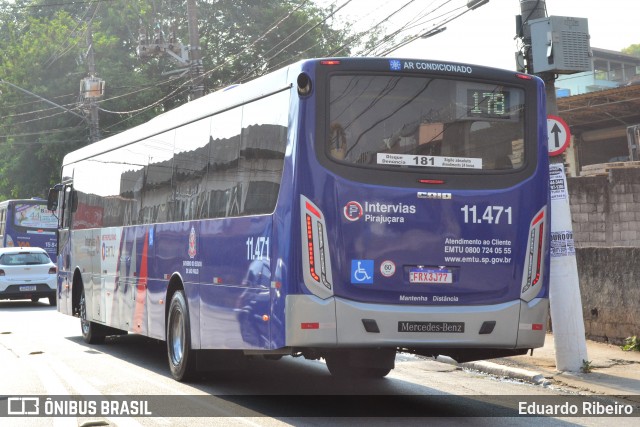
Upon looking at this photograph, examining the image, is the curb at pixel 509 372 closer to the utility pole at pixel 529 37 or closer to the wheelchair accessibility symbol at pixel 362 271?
the utility pole at pixel 529 37

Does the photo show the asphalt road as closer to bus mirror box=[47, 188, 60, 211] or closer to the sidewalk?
the sidewalk

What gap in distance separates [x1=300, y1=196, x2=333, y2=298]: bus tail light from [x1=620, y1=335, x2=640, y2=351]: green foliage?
6.57 metres

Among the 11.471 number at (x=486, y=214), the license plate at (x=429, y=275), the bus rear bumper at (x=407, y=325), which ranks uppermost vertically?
A: the 11.471 number at (x=486, y=214)

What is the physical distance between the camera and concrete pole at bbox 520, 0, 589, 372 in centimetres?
1230

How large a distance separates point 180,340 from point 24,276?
54.9 ft

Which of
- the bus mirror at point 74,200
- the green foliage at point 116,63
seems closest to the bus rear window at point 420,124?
the bus mirror at point 74,200

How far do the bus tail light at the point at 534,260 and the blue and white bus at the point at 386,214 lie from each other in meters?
0.01

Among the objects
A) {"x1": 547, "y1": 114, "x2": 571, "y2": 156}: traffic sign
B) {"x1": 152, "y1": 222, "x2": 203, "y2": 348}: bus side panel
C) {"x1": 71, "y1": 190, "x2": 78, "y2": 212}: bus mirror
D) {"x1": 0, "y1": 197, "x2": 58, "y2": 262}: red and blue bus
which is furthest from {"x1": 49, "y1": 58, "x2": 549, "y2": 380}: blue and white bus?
{"x1": 0, "y1": 197, "x2": 58, "y2": 262}: red and blue bus

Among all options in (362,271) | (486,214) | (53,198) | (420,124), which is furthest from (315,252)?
(53,198)

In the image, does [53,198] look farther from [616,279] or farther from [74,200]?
[616,279]

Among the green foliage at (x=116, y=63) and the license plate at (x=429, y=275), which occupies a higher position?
the green foliage at (x=116, y=63)

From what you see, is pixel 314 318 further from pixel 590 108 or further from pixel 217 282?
pixel 590 108

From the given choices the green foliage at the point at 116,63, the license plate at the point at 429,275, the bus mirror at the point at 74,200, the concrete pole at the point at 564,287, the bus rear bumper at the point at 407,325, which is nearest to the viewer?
the bus rear bumper at the point at 407,325

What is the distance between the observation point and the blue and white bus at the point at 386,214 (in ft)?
29.0
